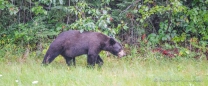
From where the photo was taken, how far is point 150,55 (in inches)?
449

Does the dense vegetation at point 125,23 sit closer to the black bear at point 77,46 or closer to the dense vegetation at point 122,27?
the dense vegetation at point 122,27

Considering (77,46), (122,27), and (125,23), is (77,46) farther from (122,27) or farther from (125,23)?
(125,23)

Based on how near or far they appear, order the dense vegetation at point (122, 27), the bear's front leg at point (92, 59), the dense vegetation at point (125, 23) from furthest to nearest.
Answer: the dense vegetation at point (125, 23) → the dense vegetation at point (122, 27) → the bear's front leg at point (92, 59)

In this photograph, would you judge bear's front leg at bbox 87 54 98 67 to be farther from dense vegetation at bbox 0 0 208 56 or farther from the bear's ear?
dense vegetation at bbox 0 0 208 56

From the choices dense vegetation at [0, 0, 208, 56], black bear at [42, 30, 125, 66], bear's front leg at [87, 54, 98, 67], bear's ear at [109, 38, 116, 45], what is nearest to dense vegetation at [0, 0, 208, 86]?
dense vegetation at [0, 0, 208, 56]

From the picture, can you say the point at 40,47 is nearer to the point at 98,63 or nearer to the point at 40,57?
the point at 40,57

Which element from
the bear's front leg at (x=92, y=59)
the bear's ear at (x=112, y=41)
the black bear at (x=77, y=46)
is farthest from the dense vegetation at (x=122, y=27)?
the bear's front leg at (x=92, y=59)

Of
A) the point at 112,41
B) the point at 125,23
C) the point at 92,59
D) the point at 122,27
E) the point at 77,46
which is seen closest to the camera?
the point at 92,59

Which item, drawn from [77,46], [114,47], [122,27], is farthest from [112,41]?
[122,27]

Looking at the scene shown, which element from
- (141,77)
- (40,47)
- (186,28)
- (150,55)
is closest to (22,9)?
(40,47)

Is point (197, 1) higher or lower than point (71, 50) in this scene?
higher

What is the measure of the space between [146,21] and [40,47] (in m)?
3.77

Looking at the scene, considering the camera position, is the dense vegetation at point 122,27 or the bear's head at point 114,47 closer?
the bear's head at point 114,47

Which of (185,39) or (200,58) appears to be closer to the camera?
(200,58)
